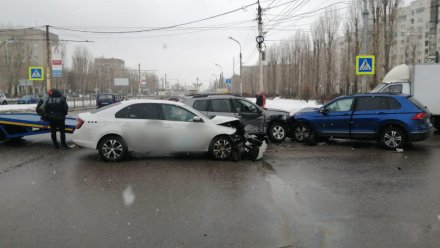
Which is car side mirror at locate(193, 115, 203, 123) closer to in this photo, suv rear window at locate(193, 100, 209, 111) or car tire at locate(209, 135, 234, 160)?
car tire at locate(209, 135, 234, 160)

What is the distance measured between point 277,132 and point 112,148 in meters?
5.84

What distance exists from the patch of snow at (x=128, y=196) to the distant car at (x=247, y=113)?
17.6 feet

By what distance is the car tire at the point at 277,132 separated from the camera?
12438mm

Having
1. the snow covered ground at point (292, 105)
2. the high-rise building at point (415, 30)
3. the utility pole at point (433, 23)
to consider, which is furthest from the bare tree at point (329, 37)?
the high-rise building at point (415, 30)

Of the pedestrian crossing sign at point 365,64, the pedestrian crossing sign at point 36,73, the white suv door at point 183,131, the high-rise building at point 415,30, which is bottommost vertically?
the white suv door at point 183,131

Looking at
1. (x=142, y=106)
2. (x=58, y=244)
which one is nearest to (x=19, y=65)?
(x=142, y=106)

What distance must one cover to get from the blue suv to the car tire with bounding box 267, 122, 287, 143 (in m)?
Result: 0.62

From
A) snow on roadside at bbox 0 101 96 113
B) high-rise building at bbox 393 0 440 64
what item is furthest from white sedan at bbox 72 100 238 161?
high-rise building at bbox 393 0 440 64

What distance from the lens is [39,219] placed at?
197 inches

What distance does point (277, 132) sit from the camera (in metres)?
12.5

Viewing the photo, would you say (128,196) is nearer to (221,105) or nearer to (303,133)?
(221,105)

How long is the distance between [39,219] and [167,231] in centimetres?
190

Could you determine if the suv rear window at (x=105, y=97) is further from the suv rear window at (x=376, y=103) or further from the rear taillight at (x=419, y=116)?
the rear taillight at (x=419, y=116)

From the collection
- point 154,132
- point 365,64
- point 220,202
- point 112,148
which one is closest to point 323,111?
point 154,132
